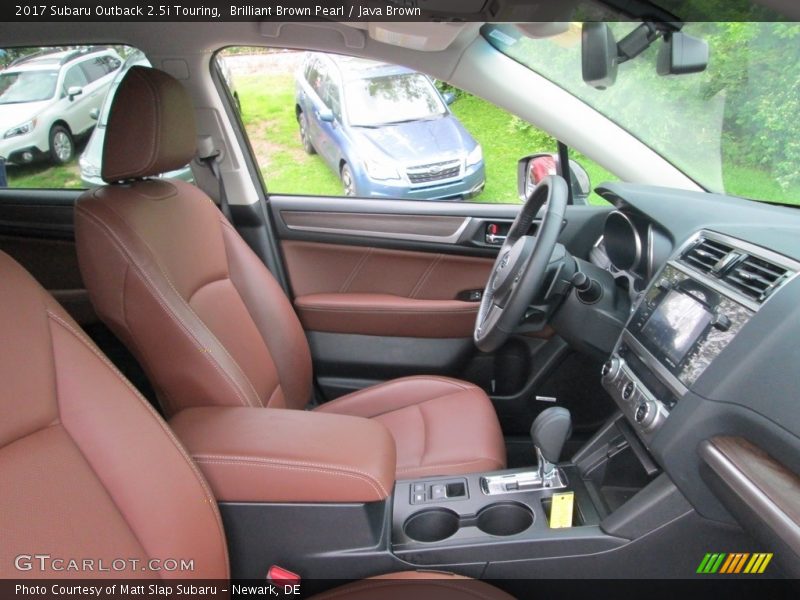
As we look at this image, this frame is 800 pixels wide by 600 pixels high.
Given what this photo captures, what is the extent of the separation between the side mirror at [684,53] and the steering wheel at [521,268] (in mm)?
365

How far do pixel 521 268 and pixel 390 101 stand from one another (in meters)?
1.69

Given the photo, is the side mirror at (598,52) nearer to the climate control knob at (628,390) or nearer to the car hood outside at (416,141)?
the climate control knob at (628,390)

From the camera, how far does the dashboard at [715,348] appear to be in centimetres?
102

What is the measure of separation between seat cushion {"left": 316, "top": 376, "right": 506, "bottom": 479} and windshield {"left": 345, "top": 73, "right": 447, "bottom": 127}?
1.25 metres

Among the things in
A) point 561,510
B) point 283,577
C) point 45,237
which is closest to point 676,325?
point 561,510

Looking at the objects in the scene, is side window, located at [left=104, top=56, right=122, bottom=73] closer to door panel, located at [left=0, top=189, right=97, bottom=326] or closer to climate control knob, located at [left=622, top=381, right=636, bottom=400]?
door panel, located at [left=0, top=189, right=97, bottom=326]

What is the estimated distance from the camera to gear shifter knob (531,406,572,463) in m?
1.33

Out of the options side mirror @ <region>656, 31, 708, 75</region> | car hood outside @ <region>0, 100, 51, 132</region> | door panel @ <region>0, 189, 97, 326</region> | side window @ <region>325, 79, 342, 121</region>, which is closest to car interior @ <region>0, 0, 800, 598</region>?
side mirror @ <region>656, 31, 708, 75</region>

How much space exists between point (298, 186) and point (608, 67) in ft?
4.59

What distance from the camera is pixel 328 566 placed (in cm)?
125

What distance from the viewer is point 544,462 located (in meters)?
1.41

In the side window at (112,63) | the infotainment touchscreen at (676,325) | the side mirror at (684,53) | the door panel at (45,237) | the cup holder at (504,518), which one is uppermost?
the side mirror at (684,53)

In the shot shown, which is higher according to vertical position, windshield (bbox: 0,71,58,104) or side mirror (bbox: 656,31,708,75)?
Result: side mirror (bbox: 656,31,708,75)

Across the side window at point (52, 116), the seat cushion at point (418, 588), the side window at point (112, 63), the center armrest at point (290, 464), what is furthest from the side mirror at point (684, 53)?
the side window at point (112, 63)
